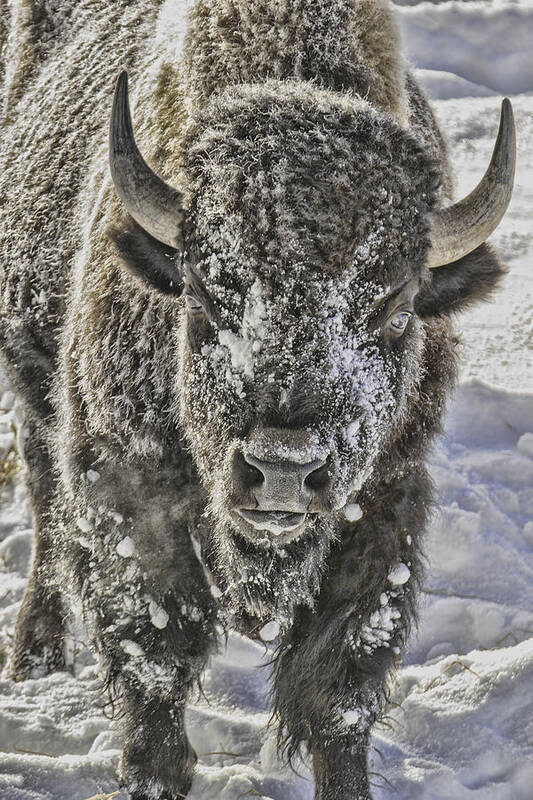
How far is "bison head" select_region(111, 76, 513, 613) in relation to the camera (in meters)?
2.56

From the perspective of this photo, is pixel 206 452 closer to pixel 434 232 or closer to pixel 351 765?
pixel 434 232

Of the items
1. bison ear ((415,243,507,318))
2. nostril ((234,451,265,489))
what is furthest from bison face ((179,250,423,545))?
bison ear ((415,243,507,318))

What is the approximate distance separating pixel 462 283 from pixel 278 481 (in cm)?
117

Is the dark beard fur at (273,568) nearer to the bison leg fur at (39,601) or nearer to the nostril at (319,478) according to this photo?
the nostril at (319,478)

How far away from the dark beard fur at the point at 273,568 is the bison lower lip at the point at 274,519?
12.9 inches

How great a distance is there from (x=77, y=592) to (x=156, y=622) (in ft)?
1.33

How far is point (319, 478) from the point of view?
8.45 feet

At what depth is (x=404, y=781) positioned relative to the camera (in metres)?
3.60

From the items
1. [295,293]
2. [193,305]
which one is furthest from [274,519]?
[193,305]

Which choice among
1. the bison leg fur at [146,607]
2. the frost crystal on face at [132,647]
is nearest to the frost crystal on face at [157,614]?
the bison leg fur at [146,607]

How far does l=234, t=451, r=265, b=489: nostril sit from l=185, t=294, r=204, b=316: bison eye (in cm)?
56

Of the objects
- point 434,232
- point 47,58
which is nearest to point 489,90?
point 47,58

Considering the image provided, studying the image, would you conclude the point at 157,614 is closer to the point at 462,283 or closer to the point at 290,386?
the point at 290,386

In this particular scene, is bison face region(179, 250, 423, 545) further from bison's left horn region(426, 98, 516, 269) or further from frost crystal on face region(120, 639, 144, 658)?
frost crystal on face region(120, 639, 144, 658)
